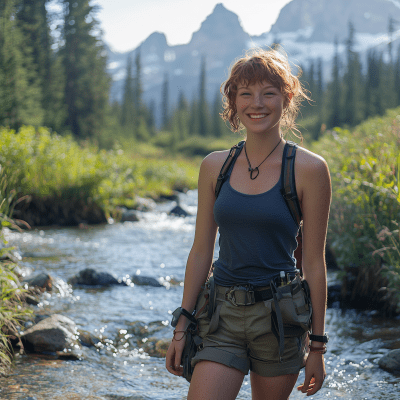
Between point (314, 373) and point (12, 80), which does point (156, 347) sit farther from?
point (12, 80)

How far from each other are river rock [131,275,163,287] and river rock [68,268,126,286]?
0.32 m

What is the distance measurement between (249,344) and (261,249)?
1.52 feet

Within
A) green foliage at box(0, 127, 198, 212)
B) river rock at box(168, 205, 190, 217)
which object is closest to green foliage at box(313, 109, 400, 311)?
green foliage at box(0, 127, 198, 212)

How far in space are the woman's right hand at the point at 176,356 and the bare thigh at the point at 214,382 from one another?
0.18m

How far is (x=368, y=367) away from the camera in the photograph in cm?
484

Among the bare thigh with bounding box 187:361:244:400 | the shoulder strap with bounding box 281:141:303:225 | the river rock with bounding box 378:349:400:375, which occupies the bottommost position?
the river rock with bounding box 378:349:400:375

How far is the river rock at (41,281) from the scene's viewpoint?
6.75 m

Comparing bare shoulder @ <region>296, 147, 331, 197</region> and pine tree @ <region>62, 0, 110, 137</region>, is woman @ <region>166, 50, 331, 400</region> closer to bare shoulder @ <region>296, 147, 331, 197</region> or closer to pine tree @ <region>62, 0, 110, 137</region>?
bare shoulder @ <region>296, 147, 331, 197</region>

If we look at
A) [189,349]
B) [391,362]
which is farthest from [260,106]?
[391,362]

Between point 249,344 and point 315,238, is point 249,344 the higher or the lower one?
the lower one

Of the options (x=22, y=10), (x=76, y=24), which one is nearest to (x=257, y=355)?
(x=22, y=10)

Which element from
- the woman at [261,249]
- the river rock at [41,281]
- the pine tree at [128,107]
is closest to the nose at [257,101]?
the woman at [261,249]

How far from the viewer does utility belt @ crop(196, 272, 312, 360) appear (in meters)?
2.13

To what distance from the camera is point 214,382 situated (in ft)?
6.86
